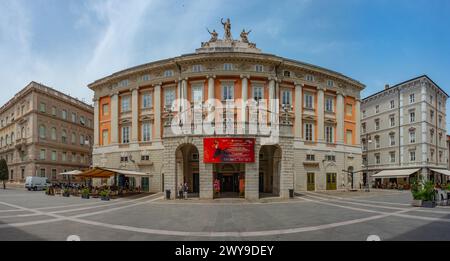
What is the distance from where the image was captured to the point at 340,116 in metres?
38.0

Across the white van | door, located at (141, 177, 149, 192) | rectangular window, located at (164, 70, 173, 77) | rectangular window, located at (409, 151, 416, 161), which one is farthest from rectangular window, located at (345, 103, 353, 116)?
the white van

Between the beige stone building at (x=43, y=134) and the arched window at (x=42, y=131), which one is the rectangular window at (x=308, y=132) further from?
the arched window at (x=42, y=131)

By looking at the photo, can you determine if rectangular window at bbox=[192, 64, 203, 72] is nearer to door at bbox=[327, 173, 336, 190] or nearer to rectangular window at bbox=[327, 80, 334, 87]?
rectangular window at bbox=[327, 80, 334, 87]

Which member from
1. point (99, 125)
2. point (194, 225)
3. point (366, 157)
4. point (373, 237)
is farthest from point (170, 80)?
point (366, 157)

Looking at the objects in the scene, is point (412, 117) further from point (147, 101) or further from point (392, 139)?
point (147, 101)

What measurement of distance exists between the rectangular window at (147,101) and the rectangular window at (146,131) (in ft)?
7.79

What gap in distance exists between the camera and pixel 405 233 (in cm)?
1011

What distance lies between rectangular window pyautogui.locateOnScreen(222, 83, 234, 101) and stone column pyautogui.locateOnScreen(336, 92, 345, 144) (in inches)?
637

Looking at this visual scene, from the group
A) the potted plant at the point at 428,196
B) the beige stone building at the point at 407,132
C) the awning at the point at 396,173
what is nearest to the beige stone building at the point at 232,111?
the awning at the point at 396,173

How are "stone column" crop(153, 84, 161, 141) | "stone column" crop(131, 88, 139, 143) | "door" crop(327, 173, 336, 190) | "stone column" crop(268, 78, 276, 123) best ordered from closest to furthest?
"stone column" crop(268, 78, 276, 123), "stone column" crop(153, 84, 161, 141), "stone column" crop(131, 88, 139, 143), "door" crop(327, 173, 336, 190)

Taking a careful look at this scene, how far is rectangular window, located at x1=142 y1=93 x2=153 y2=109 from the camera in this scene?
35972 mm

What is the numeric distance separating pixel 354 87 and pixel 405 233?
34.8m

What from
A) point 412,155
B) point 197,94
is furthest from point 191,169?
point 412,155
